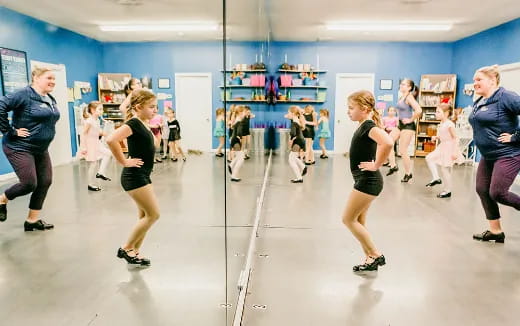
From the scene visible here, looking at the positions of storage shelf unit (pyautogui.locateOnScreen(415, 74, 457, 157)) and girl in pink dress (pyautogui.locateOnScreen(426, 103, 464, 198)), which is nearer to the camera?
girl in pink dress (pyautogui.locateOnScreen(426, 103, 464, 198))

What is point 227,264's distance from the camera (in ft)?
6.23

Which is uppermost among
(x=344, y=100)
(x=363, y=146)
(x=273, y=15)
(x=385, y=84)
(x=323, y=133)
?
(x=273, y=15)

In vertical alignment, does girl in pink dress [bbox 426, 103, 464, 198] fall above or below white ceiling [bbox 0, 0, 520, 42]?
below

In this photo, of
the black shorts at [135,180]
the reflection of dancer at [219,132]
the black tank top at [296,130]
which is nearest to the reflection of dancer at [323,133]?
the black tank top at [296,130]

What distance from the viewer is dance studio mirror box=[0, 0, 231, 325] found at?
76cm

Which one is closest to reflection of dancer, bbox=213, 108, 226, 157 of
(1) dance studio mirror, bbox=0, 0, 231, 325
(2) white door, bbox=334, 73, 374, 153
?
(1) dance studio mirror, bbox=0, 0, 231, 325

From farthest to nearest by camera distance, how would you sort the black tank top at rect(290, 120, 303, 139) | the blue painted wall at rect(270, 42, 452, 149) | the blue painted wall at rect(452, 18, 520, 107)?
the blue painted wall at rect(270, 42, 452, 149)
the blue painted wall at rect(452, 18, 520, 107)
the black tank top at rect(290, 120, 303, 139)

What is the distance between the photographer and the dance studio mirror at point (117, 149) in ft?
2.48

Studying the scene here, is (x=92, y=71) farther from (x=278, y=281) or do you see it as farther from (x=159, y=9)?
(x=278, y=281)

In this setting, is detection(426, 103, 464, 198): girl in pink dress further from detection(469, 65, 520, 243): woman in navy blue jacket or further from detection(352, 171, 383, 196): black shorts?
detection(352, 171, 383, 196): black shorts

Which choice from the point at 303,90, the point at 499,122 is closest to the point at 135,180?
the point at 499,122

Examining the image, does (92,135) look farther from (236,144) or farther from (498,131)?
(498,131)

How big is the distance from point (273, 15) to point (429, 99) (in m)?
5.23

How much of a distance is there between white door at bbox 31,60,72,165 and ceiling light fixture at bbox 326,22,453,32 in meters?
8.07
